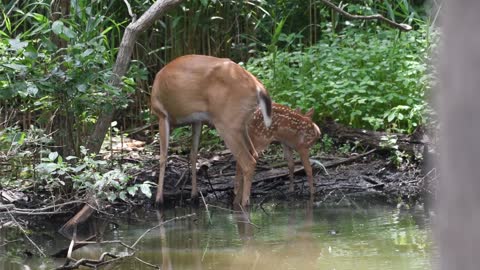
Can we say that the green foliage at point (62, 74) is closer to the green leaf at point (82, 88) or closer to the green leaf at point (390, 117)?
the green leaf at point (82, 88)

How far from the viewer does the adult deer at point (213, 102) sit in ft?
24.2

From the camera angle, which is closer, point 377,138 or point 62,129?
point 62,129

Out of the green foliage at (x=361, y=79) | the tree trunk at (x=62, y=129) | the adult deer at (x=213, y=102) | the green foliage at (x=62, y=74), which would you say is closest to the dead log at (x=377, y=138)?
the green foliage at (x=361, y=79)

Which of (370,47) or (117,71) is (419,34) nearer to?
(370,47)

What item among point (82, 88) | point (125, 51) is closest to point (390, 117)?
point (125, 51)

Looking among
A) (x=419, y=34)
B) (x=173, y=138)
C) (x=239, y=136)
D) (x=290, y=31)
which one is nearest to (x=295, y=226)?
(x=239, y=136)

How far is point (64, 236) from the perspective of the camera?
633cm

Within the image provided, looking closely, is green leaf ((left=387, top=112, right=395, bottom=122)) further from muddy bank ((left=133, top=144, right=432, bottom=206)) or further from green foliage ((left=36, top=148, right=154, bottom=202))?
green foliage ((left=36, top=148, right=154, bottom=202))

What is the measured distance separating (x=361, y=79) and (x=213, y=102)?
83.5 inches

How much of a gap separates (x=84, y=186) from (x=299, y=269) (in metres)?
1.54

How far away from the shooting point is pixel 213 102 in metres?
7.52

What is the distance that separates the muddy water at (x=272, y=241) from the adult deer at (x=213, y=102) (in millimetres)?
515

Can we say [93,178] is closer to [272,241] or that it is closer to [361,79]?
[272,241]

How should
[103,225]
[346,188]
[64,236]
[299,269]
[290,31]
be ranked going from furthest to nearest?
1. [290,31]
2. [346,188]
3. [103,225]
4. [64,236]
5. [299,269]
